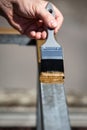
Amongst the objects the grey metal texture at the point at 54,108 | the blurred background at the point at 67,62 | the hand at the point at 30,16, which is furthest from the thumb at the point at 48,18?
the blurred background at the point at 67,62

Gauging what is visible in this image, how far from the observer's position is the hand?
51cm

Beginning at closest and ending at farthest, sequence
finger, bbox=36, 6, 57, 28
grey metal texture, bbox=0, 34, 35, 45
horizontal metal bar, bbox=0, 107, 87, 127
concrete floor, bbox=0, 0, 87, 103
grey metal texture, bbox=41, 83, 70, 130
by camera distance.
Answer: grey metal texture, bbox=41, 83, 70, 130 → finger, bbox=36, 6, 57, 28 → grey metal texture, bbox=0, 34, 35, 45 → horizontal metal bar, bbox=0, 107, 87, 127 → concrete floor, bbox=0, 0, 87, 103

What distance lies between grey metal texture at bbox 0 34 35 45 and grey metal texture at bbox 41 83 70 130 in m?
0.34

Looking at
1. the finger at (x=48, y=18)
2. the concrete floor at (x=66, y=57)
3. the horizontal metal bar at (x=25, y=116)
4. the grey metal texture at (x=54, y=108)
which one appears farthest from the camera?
the concrete floor at (x=66, y=57)

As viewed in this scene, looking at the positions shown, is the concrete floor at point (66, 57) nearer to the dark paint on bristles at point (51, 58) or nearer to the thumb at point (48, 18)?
the thumb at point (48, 18)

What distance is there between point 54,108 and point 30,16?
0.32m

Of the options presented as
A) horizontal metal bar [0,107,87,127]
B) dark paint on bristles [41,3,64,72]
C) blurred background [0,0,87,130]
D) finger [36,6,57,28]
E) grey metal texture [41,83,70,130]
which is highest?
finger [36,6,57,28]

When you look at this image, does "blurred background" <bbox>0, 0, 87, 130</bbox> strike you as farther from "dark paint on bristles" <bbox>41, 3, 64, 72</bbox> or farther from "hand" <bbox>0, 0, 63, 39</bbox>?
Answer: "dark paint on bristles" <bbox>41, 3, 64, 72</bbox>

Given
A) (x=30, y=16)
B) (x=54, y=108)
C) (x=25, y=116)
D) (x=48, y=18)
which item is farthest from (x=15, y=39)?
(x=25, y=116)

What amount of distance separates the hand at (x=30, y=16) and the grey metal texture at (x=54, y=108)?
150 millimetres

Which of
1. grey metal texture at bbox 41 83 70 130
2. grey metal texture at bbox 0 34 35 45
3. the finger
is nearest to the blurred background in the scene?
grey metal texture at bbox 0 34 35 45

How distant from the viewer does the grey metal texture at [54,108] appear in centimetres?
31

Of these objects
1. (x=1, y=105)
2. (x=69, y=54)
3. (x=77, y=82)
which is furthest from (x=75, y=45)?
(x=1, y=105)

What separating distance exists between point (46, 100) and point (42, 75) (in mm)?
38
